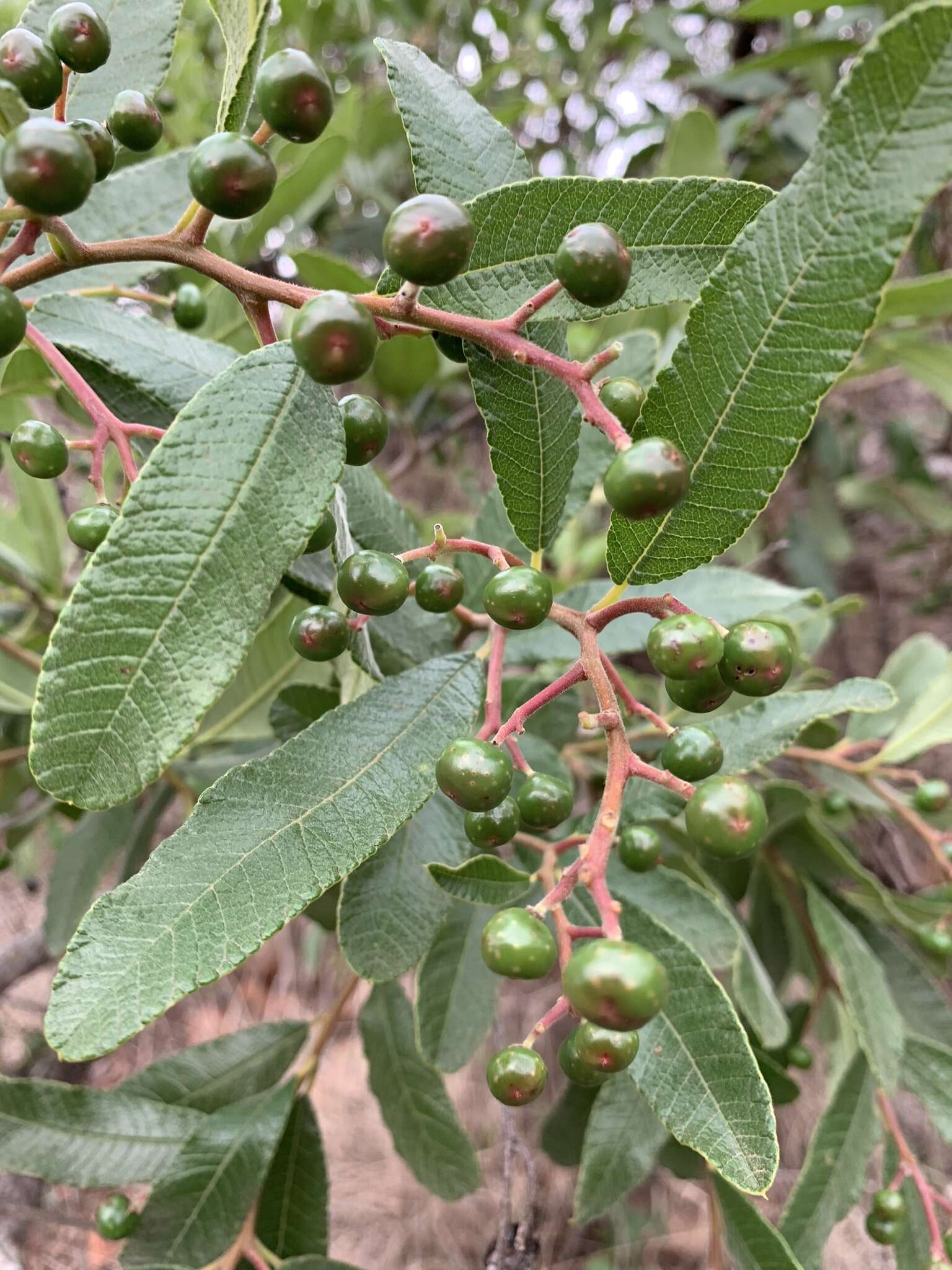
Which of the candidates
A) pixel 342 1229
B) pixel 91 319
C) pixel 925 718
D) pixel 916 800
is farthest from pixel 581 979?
pixel 342 1229

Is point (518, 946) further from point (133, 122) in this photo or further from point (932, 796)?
point (932, 796)

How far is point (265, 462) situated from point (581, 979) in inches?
17.1

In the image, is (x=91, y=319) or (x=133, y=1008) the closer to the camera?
(x=133, y=1008)

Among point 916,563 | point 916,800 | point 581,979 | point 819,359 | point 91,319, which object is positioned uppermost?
point 819,359

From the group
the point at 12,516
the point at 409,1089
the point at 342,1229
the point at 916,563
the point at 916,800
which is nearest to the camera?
the point at 409,1089

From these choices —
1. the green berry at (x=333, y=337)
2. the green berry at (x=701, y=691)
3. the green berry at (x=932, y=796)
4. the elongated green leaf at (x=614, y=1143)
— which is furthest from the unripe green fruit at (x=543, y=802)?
the green berry at (x=932, y=796)

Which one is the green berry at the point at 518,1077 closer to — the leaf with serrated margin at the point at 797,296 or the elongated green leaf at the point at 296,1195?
the leaf with serrated margin at the point at 797,296

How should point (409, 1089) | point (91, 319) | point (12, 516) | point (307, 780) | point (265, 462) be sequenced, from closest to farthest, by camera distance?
point (265, 462) < point (307, 780) < point (91, 319) < point (409, 1089) < point (12, 516)

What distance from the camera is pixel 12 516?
1.88 meters

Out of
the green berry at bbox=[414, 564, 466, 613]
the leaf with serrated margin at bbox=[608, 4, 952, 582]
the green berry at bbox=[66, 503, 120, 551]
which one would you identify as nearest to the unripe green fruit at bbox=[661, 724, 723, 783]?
the leaf with serrated margin at bbox=[608, 4, 952, 582]

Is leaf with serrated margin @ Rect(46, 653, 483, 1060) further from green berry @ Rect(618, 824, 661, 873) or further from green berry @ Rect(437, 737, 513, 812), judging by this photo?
green berry @ Rect(618, 824, 661, 873)

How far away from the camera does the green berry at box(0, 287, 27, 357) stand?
0.71 metres

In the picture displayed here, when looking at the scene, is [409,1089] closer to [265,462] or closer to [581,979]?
[581,979]

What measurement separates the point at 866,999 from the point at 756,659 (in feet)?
3.11
